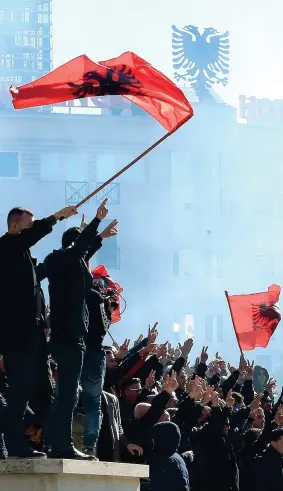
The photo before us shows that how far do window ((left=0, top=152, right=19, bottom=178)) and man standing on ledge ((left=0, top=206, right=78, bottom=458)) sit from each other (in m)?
52.8

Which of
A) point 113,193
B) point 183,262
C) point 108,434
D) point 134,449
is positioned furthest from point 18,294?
point 113,193

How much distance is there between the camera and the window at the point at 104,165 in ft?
210

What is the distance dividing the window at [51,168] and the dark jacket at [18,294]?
53880 millimetres

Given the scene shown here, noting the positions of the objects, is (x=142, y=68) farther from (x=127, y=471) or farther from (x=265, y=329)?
(x=265, y=329)

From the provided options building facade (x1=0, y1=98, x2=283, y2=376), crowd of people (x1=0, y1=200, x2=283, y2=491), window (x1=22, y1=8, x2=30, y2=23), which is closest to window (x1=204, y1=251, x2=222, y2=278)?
building facade (x1=0, y1=98, x2=283, y2=376)

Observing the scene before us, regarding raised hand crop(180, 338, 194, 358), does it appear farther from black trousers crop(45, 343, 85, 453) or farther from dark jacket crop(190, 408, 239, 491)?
black trousers crop(45, 343, 85, 453)

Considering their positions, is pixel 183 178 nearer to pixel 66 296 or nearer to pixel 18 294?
pixel 66 296

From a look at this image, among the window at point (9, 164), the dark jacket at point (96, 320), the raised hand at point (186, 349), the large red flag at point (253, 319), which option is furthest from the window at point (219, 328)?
the dark jacket at point (96, 320)

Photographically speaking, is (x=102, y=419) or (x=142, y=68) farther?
(x=142, y=68)

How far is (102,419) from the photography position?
10852 millimetres

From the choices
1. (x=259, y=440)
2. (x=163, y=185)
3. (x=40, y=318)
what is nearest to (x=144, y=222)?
(x=163, y=185)

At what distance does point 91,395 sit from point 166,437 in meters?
0.72

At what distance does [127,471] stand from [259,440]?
3658 millimetres

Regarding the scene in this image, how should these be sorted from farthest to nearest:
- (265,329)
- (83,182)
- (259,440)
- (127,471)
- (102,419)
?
(83,182), (265,329), (259,440), (102,419), (127,471)
